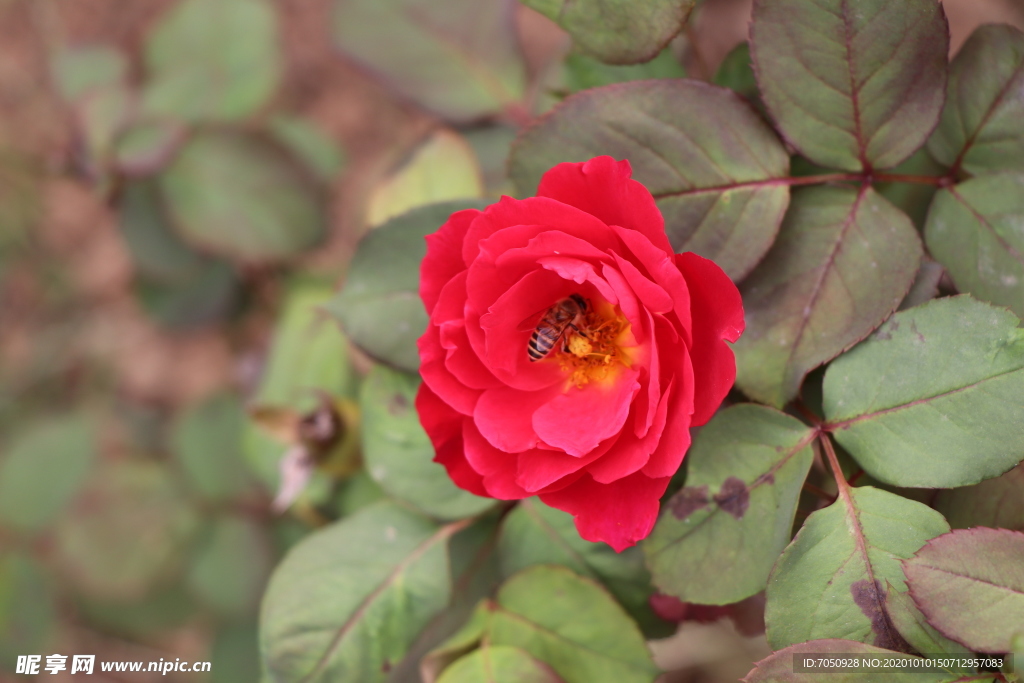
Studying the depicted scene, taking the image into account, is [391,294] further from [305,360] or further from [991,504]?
[991,504]

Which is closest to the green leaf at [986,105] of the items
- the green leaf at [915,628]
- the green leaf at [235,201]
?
the green leaf at [915,628]

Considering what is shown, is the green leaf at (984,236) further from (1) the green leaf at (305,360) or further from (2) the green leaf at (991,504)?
(1) the green leaf at (305,360)

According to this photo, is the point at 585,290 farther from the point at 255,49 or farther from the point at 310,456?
the point at 255,49

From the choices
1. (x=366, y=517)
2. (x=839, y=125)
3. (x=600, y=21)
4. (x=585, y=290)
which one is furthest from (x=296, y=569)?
(x=839, y=125)

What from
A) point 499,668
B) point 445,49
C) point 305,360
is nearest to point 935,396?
point 499,668

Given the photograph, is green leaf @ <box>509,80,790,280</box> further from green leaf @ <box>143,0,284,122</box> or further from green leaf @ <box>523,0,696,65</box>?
green leaf @ <box>143,0,284,122</box>
